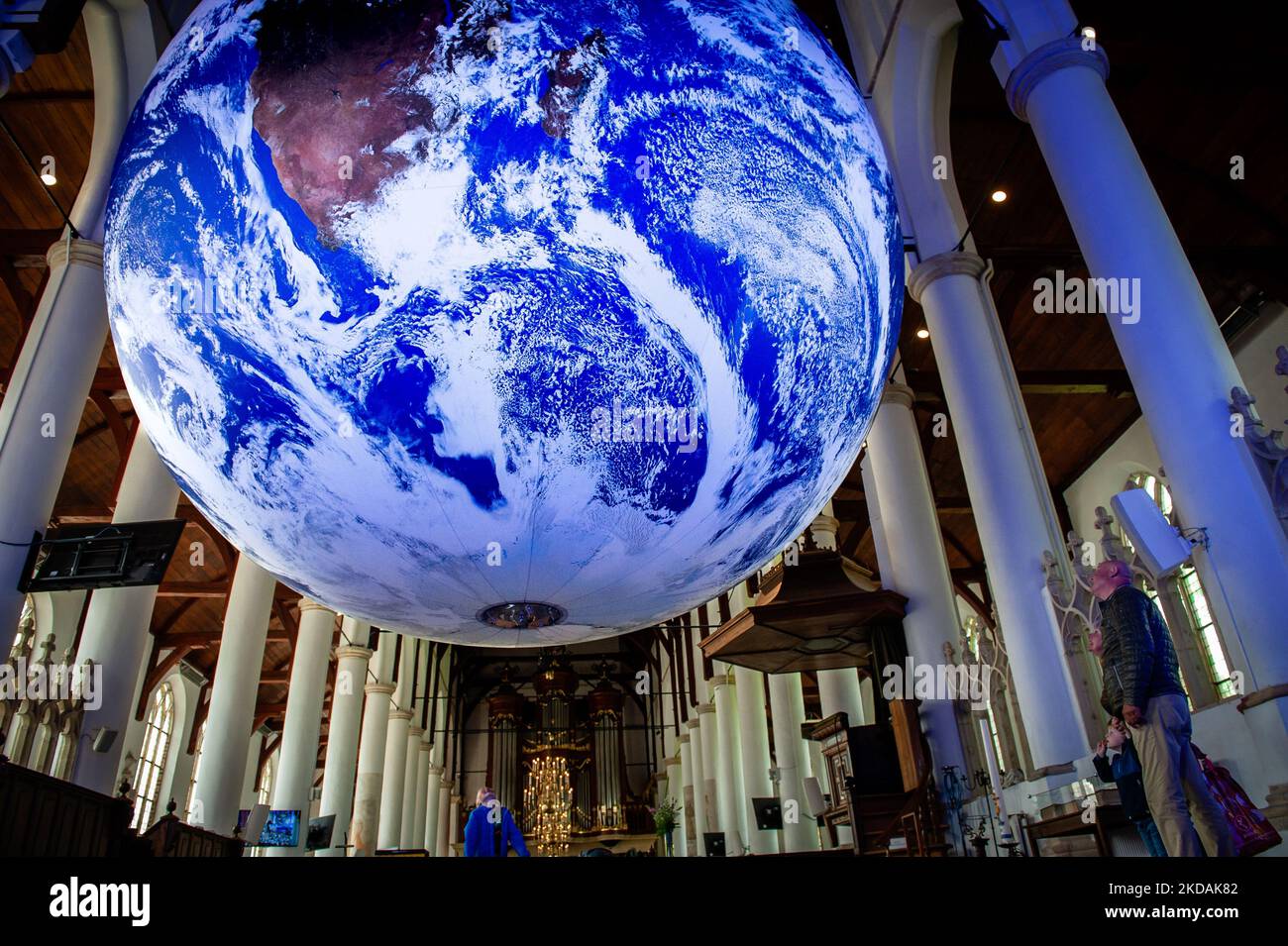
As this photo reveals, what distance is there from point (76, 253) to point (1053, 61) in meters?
9.04

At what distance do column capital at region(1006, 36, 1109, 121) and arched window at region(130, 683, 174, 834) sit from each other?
2374cm

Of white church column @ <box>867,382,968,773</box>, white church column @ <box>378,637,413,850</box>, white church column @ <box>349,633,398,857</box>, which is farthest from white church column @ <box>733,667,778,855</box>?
white church column @ <box>378,637,413,850</box>

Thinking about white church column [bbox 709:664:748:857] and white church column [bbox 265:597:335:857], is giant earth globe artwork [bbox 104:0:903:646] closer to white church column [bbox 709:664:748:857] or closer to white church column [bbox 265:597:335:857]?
white church column [bbox 265:597:335:857]

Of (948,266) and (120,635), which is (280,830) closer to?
(120,635)

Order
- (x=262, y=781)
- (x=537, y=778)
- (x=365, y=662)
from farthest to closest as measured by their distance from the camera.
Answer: (x=262, y=781) → (x=537, y=778) → (x=365, y=662)

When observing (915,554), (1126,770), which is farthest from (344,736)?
(1126,770)

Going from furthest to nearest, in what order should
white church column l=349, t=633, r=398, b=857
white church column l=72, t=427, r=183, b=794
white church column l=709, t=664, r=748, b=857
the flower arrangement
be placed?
the flower arrangement, white church column l=709, t=664, r=748, b=857, white church column l=349, t=633, r=398, b=857, white church column l=72, t=427, r=183, b=794

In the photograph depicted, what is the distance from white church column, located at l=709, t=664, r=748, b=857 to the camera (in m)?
18.2

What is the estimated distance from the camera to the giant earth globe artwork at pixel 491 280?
156 cm

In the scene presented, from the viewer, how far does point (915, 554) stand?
9438 mm
